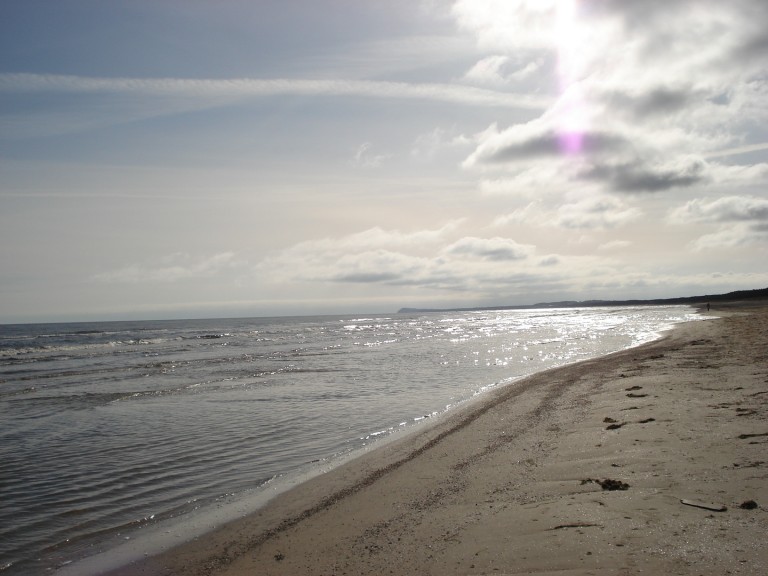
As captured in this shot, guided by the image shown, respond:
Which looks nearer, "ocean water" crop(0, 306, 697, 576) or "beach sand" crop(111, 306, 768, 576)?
"beach sand" crop(111, 306, 768, 576)

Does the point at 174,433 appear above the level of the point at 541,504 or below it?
below

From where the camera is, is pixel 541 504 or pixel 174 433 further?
pixel 174 433

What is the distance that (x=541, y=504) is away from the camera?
670 centimetres

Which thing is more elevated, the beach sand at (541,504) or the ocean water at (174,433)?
the beach sand at (541,504)

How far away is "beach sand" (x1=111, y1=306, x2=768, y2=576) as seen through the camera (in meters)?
5.16

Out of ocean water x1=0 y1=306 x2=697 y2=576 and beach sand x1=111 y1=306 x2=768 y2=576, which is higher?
beach sand x1=111 y1=306 x2=768 y2=576

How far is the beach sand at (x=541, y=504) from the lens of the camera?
516 cm

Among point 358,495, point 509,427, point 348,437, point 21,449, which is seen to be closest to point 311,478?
point 358,495

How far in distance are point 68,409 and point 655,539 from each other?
19.9 meters

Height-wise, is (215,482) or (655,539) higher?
(655,539)

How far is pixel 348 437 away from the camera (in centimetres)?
1320

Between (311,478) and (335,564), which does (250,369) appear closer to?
(311,478)

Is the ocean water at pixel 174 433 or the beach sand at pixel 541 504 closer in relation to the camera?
the beach sand at pixel 541 504

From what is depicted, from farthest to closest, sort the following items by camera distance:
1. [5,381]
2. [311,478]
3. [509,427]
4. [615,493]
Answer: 1. [5,381]
2. [509,427]
3. [311,478]
4. [615,493]
